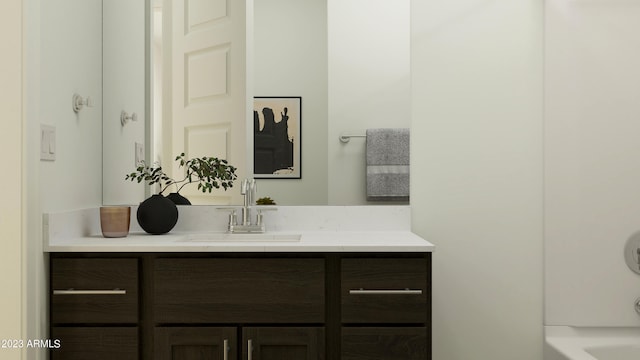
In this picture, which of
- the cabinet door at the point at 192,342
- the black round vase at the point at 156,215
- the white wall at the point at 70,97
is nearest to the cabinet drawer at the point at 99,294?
the cabinet door at the point at 192,342

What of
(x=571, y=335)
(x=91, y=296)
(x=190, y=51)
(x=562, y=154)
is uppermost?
(x=190, y=51)

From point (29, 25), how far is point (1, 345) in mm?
958

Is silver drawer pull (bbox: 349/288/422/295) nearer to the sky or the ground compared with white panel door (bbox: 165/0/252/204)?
nearer to the ground

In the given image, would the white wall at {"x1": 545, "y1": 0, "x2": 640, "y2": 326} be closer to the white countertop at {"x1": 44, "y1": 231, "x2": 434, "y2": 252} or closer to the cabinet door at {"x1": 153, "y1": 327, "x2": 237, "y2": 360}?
the white countertop at {"x1": 44, "y1": 231, "x2": 434, "y2": 252}

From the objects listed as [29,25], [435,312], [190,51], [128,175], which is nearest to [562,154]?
[435,312]

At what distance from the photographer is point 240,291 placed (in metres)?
1.76

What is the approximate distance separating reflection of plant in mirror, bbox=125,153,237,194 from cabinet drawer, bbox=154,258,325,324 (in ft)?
1.88

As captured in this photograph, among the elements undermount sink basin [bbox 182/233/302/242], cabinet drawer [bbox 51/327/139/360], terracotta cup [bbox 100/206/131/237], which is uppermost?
terracotta cup [bbox 100/206/131/237]

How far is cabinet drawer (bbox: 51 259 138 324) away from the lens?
5.80 feet

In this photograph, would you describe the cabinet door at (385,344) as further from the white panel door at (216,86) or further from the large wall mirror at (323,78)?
the white panel door at (216,86)

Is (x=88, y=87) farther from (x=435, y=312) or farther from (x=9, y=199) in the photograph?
(x=435, y=312)

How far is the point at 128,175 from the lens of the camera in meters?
2.29

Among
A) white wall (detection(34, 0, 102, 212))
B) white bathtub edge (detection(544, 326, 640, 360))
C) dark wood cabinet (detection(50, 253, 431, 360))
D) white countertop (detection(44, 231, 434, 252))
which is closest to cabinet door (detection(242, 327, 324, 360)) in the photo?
dark wood cabinet (detection(50, 253, 431, 360))

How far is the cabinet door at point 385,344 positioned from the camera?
1748 millimetres
